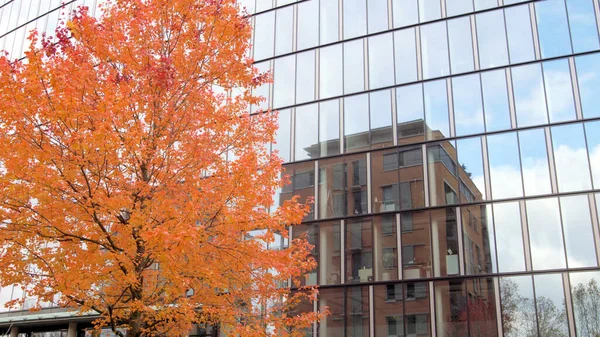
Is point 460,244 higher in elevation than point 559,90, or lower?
lower

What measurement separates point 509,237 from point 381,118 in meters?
7.39

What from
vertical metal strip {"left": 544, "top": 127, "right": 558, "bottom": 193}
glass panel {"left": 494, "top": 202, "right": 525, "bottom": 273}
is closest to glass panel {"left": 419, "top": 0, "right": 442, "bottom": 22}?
vertical metal strip {"left": 544, "top": 127, "right": 558, "bottom": 193}

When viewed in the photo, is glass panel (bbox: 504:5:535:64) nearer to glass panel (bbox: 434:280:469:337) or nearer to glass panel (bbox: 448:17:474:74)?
glass panel (bbox: 448:17:474:74)

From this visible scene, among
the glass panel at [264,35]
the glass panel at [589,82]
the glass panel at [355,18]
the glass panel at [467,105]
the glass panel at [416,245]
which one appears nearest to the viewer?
the glass panel at [589,82]

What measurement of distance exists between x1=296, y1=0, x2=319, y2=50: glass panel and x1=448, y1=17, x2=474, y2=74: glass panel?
6632 millimetres

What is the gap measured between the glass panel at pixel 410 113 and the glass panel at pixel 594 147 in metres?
6.19

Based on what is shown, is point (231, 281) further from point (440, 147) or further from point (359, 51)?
point (359, 51)

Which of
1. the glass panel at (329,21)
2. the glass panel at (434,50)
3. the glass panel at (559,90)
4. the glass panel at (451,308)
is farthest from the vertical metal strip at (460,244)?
the glass panel at (329,21)

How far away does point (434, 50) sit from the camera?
24594 millimetres

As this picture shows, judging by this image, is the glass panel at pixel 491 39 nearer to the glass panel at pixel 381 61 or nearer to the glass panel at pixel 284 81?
the glass panel at pixel 381 61

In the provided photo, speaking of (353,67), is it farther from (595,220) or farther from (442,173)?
(595,220)

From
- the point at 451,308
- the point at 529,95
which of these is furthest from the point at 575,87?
the point at 451,308

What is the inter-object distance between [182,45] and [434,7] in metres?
16.3

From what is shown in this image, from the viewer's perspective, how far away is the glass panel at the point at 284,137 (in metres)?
26.1
